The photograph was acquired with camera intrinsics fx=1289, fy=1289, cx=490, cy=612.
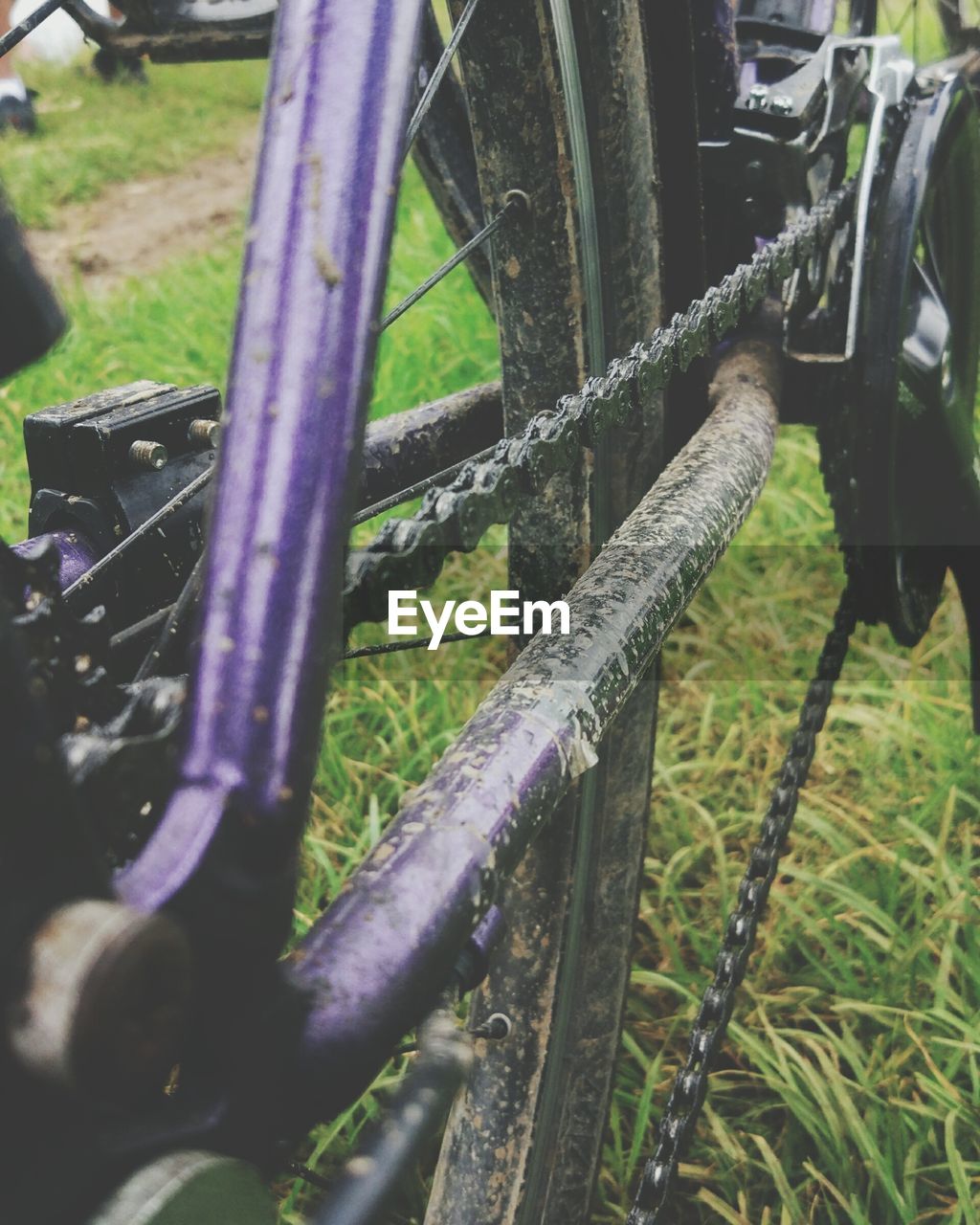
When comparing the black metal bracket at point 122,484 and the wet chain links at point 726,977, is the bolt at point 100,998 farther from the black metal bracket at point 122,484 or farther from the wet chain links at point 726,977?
→ the wet chain links at point 726,977

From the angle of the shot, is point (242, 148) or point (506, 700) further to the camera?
point (242, 148)

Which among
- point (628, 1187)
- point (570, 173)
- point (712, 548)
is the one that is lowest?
point (628, 1187)

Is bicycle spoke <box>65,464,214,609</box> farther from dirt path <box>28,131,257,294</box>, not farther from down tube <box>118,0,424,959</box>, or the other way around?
dirt path <box>28,131,257,294</box>

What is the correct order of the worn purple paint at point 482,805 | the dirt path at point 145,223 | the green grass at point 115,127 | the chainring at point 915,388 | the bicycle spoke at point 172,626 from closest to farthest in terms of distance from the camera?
the worn purple paint at point 482,805
the bicycle spoke at point 172,626
the chainring at point 915,388
the dirt path at point 145,223
the green grass at point 115,127

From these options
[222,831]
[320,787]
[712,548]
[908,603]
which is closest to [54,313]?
[222,831]

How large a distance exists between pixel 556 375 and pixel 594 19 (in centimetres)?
23

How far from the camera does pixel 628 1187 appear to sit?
45.6 inches

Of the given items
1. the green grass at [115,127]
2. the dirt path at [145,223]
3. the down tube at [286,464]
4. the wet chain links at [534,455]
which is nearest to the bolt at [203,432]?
the wet chain links at [534,455]

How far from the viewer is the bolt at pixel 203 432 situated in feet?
2.61

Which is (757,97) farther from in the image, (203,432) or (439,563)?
(439,563)

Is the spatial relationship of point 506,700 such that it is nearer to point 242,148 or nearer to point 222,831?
point 222,831

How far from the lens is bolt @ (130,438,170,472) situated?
0.77 metres

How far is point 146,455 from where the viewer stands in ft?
2.52

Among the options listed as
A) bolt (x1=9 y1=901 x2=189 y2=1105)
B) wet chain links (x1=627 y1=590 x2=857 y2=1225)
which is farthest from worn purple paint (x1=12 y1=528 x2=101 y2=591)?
wet chain links (x1=627 y1=590 x2=857 y2=1225)
